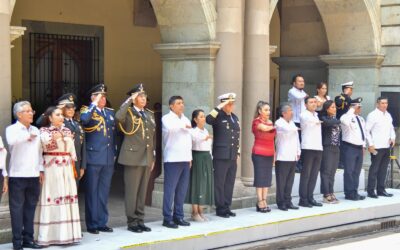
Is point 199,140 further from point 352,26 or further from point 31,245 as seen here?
point 352,26

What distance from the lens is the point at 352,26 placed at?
50.2ft

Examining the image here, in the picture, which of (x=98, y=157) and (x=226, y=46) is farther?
(x=226, y=46)

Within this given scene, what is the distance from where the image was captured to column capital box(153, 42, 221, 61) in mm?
11515

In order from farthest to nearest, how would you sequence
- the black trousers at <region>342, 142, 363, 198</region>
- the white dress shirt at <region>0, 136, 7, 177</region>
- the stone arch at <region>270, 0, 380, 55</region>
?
1. the stone arch at <region>270, 0, 380, 55</region>
2. the black trousers at <region>342, 142, 363, 198</region>
3. the white dress shirt at <region>0, 136, 7, 177</region>

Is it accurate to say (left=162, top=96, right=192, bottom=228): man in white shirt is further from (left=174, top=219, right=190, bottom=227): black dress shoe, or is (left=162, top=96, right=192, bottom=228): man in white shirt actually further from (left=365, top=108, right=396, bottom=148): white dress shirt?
(left=365, top=108, right=396, bottom=148): white dress shirt

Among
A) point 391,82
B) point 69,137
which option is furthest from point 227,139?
point 391,82

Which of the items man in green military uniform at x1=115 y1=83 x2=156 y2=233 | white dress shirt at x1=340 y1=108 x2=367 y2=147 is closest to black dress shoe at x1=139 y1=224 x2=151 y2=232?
man in green military uniform at x1=115 y1=83 x2=156 y2=233

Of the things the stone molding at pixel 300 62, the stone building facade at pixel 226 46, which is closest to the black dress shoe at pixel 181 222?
the stone building facade at pixel 226 46

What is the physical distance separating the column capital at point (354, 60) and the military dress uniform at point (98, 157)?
728 cm

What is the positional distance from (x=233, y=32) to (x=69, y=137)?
4.10 m

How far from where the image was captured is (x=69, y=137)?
8453mm

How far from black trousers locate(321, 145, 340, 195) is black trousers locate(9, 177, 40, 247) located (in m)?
5.18

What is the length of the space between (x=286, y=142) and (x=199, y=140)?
1555mm

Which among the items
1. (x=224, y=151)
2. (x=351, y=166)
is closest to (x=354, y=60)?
(x=351, y=166)
